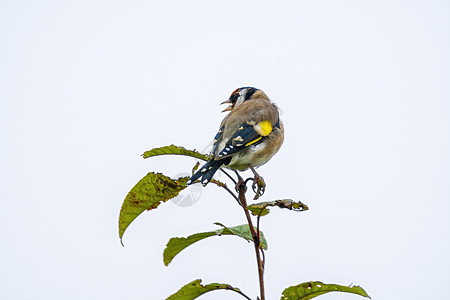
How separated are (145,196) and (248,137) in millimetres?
1579

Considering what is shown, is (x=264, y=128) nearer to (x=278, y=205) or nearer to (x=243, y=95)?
(x=243, y=95)

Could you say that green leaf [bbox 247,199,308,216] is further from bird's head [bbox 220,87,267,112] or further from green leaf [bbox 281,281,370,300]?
bird's head [bbox 220,87,267,112]

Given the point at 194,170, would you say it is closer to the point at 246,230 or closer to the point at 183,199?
the point at 183,199

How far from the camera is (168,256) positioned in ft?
9.08

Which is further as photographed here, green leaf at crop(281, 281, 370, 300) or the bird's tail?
the bird's tail

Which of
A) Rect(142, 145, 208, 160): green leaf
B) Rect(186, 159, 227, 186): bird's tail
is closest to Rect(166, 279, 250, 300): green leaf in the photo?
Rect(186, 159, 227, 186): bird's tail

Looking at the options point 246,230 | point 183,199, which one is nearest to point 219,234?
point 246,230

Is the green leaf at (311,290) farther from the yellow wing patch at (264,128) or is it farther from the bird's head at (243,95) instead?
the bird's head at (243,95)

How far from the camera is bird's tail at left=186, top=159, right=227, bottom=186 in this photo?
114 inches

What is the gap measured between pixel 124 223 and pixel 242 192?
669 millimetres

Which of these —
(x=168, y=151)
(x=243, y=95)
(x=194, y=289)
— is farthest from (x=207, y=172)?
(x=243, y=95)

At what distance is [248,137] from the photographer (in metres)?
4.09

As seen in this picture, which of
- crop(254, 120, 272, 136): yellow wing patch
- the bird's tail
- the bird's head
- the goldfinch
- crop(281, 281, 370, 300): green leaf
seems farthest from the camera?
the bird's head

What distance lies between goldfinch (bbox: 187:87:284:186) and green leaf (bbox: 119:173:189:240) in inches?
32.9
